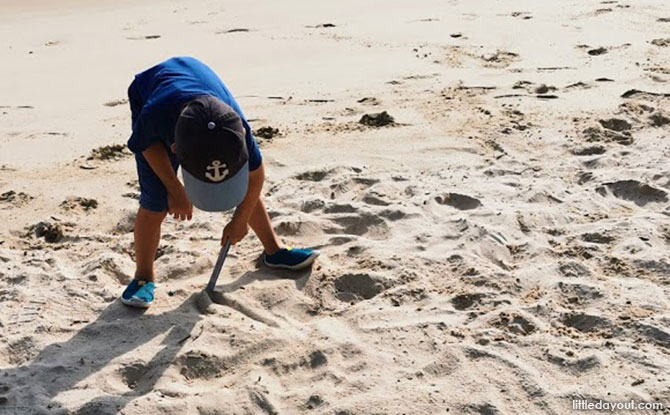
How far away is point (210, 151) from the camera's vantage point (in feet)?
8.20

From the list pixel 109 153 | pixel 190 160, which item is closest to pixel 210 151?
pixel 190 160

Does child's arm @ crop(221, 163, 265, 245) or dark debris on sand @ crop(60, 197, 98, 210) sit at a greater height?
child's arm @ crop(221, 163, 265, 245)

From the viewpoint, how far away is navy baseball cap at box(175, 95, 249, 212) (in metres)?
2.50

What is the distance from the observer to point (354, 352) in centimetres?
273

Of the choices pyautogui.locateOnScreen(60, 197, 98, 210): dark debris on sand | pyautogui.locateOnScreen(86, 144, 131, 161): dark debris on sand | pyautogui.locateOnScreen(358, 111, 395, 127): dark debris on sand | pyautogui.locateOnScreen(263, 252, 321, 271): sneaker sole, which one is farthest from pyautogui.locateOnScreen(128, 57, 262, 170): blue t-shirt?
pyautogui.locateOnScreen(358, 111, 395, 127): dark debris on sand

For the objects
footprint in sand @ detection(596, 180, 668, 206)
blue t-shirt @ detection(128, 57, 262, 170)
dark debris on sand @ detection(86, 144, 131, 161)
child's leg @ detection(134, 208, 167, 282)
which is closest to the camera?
blue t-shirt @ detection(128, 57, 262, 170)

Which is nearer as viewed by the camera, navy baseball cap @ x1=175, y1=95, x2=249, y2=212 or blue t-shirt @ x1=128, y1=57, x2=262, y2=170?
navy baseball cap @ x1=175, y1=95, x2=249, y2=212

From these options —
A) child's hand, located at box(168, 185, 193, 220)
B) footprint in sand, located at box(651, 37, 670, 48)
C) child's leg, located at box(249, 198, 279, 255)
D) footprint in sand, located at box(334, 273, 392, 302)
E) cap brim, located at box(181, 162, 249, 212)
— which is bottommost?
footprint in sand, located at box(334, 273, 392, 302)

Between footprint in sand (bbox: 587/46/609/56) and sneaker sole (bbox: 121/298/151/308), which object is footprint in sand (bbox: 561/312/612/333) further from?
footprint in sand (bbox: 587/46/609/56)

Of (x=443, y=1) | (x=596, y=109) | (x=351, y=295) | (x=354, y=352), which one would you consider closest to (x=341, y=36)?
(x=443, y=1)

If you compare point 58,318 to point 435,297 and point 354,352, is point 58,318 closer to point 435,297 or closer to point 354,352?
point 354,352

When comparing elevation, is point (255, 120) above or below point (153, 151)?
below

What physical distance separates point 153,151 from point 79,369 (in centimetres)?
72

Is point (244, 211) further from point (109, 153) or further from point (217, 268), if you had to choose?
point (109, 153)
